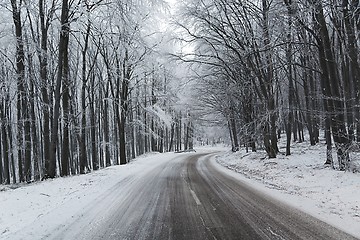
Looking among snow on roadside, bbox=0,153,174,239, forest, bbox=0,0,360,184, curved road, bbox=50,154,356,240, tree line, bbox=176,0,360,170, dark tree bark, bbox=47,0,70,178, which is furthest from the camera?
dark tree bark, bbox=47,0,70,178

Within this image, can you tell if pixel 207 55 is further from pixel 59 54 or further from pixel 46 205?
pixel 46 205

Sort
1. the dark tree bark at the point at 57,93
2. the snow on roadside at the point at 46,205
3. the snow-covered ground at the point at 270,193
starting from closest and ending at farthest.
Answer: the snow-covered ground at the point at 270,193 < the snow on roadside at the point at 46,205 < the dark tree bark at the point at 57,93

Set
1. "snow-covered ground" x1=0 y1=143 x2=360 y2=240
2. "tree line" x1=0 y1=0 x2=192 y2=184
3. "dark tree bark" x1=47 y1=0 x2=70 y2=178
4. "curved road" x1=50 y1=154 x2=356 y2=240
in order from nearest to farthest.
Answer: "curved road" x1=50 y1=154 x2=356 y2=240 → "snow-covered ground" x1=0 y1=143 x2=360 y2=240 → "dark tree bark" x1=47 y1=0 x2=70 y2=178 → "tree line" x1=0 y1=0 x2=192 y2=184

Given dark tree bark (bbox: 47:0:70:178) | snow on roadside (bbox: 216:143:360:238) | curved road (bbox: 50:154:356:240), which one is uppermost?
dark tree bark (bbox: 47:0:70:178)

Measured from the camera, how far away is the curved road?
16.6 feet

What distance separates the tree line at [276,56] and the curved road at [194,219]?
510 centimetres

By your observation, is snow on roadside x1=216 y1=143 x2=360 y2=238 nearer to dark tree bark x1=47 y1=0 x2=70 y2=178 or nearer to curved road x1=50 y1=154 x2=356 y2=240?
curved road x1=50 y1=154 x2=356 y2=240

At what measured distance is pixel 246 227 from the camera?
5.39m

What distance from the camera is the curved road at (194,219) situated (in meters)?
5.06

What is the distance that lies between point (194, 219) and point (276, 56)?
1152cm

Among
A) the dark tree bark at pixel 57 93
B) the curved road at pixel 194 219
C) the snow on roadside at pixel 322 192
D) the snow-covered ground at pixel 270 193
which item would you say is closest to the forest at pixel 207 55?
the dark tree bark at pixel 57 93

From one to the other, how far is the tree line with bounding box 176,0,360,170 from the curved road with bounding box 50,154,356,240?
5.10 metres

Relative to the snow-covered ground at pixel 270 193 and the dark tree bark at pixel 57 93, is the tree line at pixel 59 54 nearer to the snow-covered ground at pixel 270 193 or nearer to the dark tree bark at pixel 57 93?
the dark tree bark at pixel 57 93

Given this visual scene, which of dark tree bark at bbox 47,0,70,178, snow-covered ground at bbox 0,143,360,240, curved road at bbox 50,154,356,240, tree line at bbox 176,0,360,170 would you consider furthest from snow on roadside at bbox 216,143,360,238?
dark tree bark at bbox 47,0,70,178
